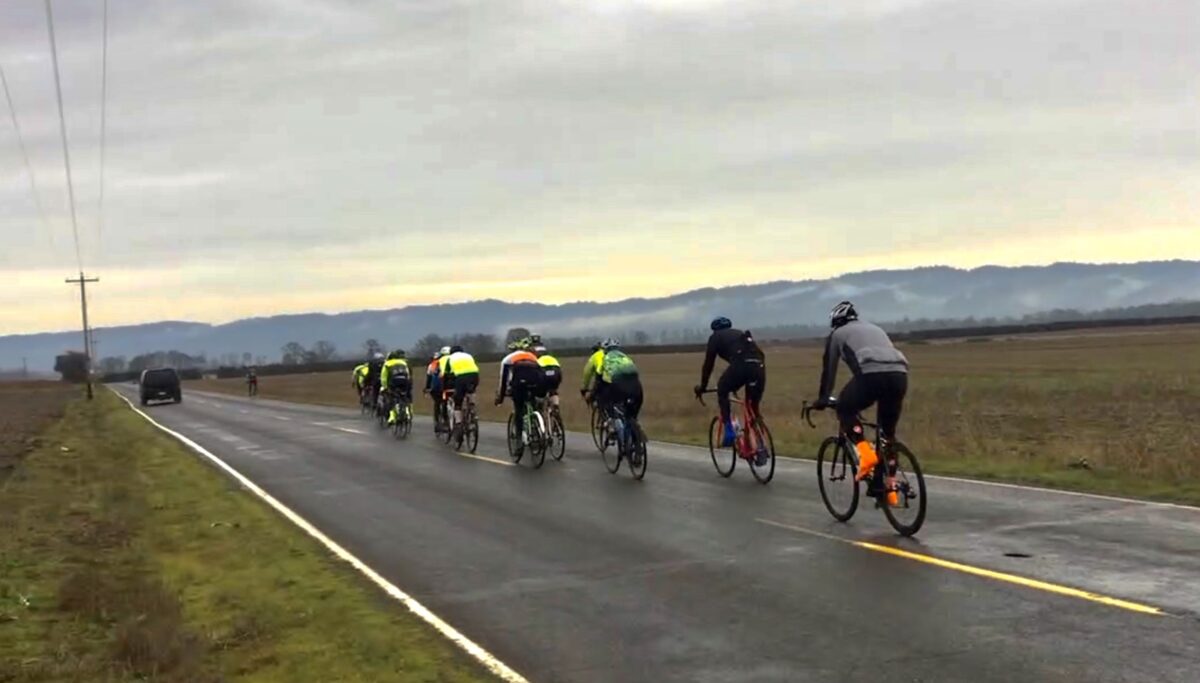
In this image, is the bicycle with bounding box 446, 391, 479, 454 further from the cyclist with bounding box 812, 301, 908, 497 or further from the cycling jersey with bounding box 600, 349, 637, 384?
the cyclist with bounding box 812, 301, 908, 497

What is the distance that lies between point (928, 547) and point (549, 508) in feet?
16.1

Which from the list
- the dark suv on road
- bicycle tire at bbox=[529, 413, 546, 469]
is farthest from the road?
the dark suv on road

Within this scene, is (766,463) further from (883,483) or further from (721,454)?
(883,483)

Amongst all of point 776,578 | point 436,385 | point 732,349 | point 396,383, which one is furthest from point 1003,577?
point 396,383

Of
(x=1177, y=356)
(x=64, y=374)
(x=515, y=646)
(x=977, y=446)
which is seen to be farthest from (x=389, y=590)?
(x=64, y=374)

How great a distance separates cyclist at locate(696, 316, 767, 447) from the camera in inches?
577

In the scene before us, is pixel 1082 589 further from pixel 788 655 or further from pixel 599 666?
pixel 599 666

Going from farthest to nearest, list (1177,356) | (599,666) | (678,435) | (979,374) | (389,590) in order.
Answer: (1177,356), (979,374), (678,435), (389,590), (599,666)

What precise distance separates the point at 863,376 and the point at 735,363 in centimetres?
424

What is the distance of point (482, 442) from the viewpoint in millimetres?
23969

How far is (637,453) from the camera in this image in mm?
15930

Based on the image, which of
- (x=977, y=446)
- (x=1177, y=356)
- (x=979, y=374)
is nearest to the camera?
(x=977, y=446)

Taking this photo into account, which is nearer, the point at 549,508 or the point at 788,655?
the point at 788,655

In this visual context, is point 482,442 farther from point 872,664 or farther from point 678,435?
point 872,664
